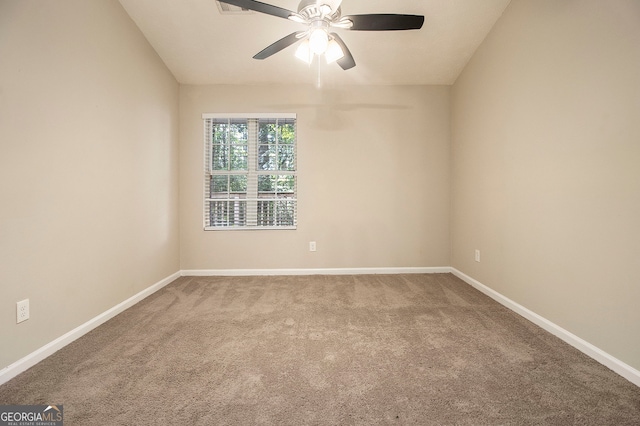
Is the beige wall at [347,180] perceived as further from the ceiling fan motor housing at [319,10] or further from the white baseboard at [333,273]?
the ceiling fan motor housing at [319,10]

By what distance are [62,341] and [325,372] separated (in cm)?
171

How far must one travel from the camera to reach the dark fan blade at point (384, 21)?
177 cm

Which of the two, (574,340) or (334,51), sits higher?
(334,51)

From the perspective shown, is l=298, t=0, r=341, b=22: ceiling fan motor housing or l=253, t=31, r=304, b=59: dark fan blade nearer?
l=298, t=0, r=341, b=22: ceiling fan motor housing

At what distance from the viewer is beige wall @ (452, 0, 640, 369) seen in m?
1.47

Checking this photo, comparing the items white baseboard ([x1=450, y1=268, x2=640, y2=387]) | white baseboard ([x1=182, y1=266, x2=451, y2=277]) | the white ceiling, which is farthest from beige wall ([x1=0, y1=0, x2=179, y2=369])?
white baseboard ([x1=450, y1=268, x2=640, y2=387])

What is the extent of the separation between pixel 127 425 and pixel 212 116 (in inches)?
127

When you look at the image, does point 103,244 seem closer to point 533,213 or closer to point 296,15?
point 296,15

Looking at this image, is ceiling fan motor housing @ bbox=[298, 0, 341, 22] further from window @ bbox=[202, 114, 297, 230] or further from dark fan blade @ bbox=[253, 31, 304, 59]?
window @ bbox=[202, 114, 297, 230]

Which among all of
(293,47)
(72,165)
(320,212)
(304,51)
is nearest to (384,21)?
(304,51)

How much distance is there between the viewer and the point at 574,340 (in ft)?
5.72

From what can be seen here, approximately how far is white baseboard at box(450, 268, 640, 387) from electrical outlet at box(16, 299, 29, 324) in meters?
3.26

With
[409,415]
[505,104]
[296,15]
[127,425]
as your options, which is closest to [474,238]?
[505,104]

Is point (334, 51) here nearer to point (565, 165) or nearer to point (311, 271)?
point (565, 165)
